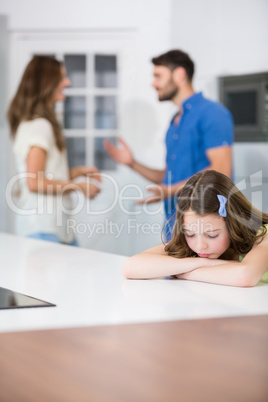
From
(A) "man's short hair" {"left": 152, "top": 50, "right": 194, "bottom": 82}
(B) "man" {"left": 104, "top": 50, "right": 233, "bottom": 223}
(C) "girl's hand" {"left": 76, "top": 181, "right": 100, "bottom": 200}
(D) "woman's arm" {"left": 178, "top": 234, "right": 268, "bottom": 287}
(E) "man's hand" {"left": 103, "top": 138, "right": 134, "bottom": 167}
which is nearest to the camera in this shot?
(D) "woman's arm" {"left": 178, "top": 234, "right": 268, "bottom": 287}

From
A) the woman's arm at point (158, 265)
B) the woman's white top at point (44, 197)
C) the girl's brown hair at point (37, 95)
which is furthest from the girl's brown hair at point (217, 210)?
the girl's brown hair at point (37, 95)

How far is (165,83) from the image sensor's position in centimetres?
348

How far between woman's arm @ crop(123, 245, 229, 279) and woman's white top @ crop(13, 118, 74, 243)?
1193 mm

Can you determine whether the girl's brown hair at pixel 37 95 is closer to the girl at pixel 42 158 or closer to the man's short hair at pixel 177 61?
the girl at pixel 42 158

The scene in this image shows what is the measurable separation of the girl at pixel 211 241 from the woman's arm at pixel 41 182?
3.24 feet

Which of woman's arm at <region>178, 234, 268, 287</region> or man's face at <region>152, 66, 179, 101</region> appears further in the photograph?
man's face at <region>152, 66, 179, 101</region>

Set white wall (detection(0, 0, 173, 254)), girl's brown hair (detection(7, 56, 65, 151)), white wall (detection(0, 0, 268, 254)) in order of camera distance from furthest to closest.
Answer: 1. white wall (detection(0, 0, 173, 254))
2. white wall (detection(0, 0, 268, 254))
3. girl's brown hair (detection(7, 56, 65, 151))

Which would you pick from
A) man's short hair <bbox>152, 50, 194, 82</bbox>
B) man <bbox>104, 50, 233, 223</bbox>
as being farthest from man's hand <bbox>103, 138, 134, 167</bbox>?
man's short hair <bbox>152, 50, 194, 82</bbox>

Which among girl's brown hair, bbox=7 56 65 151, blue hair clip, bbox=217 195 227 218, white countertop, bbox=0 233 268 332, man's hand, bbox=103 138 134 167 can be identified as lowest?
white countertop, bbox=0 233 268 332

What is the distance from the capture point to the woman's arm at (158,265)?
167 cm

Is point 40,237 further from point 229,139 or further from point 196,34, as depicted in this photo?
point 196,34

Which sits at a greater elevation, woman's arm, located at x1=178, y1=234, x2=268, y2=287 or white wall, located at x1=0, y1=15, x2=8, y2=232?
white wall, located at x1=0, y1=15, x2=8, y2=232

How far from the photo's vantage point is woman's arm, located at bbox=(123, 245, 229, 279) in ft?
5.46

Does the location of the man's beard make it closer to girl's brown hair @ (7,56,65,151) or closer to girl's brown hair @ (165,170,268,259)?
girl's brown hair @ (7,56,65,151)
